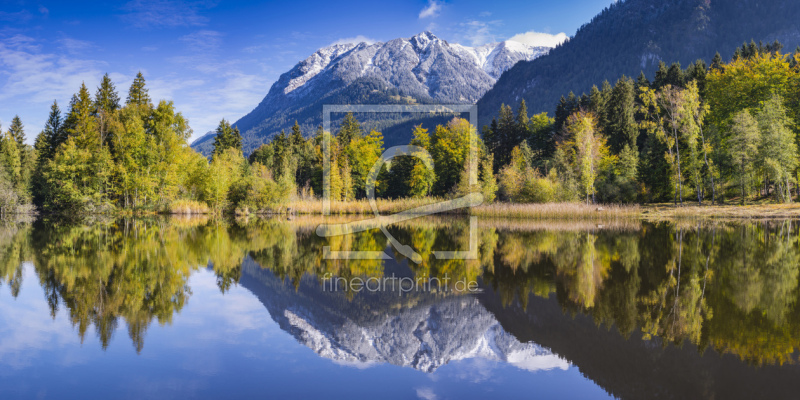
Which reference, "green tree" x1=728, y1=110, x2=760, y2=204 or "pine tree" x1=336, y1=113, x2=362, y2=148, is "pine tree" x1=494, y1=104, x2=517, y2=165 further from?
"green tree" x1=728, y1=110, x2=760, y2=204

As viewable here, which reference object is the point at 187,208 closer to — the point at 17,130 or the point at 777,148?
the point at 17,130

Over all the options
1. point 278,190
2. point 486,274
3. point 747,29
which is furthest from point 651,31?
point 486,274

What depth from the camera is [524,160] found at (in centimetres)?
5225

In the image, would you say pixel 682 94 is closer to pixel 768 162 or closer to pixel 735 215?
pixel 768 162

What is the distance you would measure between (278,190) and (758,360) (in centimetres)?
4442

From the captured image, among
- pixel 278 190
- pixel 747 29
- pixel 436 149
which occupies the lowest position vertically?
pixel 278 190

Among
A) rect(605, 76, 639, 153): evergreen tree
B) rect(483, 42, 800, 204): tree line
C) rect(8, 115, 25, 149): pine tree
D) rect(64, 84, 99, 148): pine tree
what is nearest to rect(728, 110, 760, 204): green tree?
rect(483, 42, 800, 204): tree line

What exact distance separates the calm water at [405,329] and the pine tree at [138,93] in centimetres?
4086

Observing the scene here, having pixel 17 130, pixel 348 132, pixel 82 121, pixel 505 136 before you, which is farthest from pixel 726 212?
pixel 17 130

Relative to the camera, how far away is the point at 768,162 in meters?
35.3

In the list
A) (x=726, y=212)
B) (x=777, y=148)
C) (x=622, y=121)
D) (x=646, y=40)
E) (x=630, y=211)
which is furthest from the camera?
(x=646, y=40)

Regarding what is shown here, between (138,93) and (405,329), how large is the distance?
5222 cm

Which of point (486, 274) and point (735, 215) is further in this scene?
point (735, 215)

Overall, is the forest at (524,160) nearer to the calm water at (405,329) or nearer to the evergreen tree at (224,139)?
the evergreen tree at (224,139)
